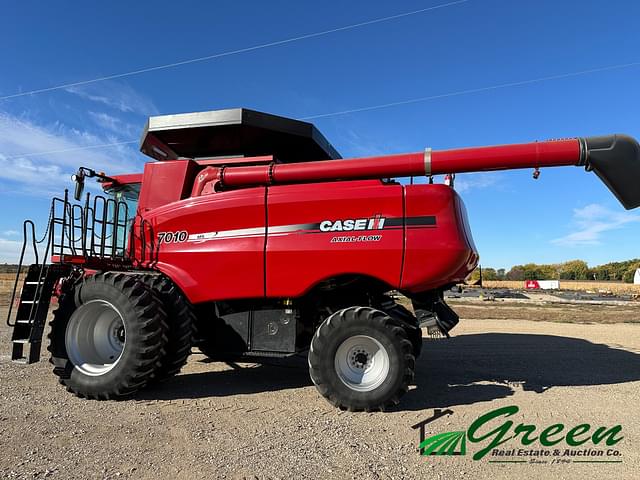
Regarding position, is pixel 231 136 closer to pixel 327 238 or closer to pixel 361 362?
pixel 327 238

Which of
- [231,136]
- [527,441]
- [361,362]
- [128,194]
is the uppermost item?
[231,136]

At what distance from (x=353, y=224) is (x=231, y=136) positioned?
2.39 meters

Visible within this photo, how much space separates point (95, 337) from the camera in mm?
6004

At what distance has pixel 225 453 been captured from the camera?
3.78 m

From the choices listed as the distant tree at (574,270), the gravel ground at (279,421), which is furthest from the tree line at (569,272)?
the gravel ground at (279,421)

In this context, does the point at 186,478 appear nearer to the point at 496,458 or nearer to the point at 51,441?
the point at 51,441

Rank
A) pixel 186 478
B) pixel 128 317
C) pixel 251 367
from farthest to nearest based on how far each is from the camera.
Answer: pixel 251 367, pixel 128 317, pixel 186 478

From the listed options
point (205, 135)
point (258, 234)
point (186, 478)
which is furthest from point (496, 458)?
point (205, 135)

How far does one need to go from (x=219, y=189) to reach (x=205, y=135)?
3.10 ft

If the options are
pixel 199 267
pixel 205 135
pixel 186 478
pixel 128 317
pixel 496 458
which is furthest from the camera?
pixel 205 135

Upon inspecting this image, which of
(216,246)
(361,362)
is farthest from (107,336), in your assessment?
(361,362)

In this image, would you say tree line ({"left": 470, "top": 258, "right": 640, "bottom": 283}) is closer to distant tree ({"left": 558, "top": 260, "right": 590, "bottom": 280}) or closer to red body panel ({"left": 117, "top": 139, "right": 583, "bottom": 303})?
distant tree ({"left": 558, "top": 260, "right": 590, "bottom": 280})

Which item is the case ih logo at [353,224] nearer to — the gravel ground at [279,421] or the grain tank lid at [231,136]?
the grain tank lid at [231,136]

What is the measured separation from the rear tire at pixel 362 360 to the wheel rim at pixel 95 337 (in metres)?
2.62
